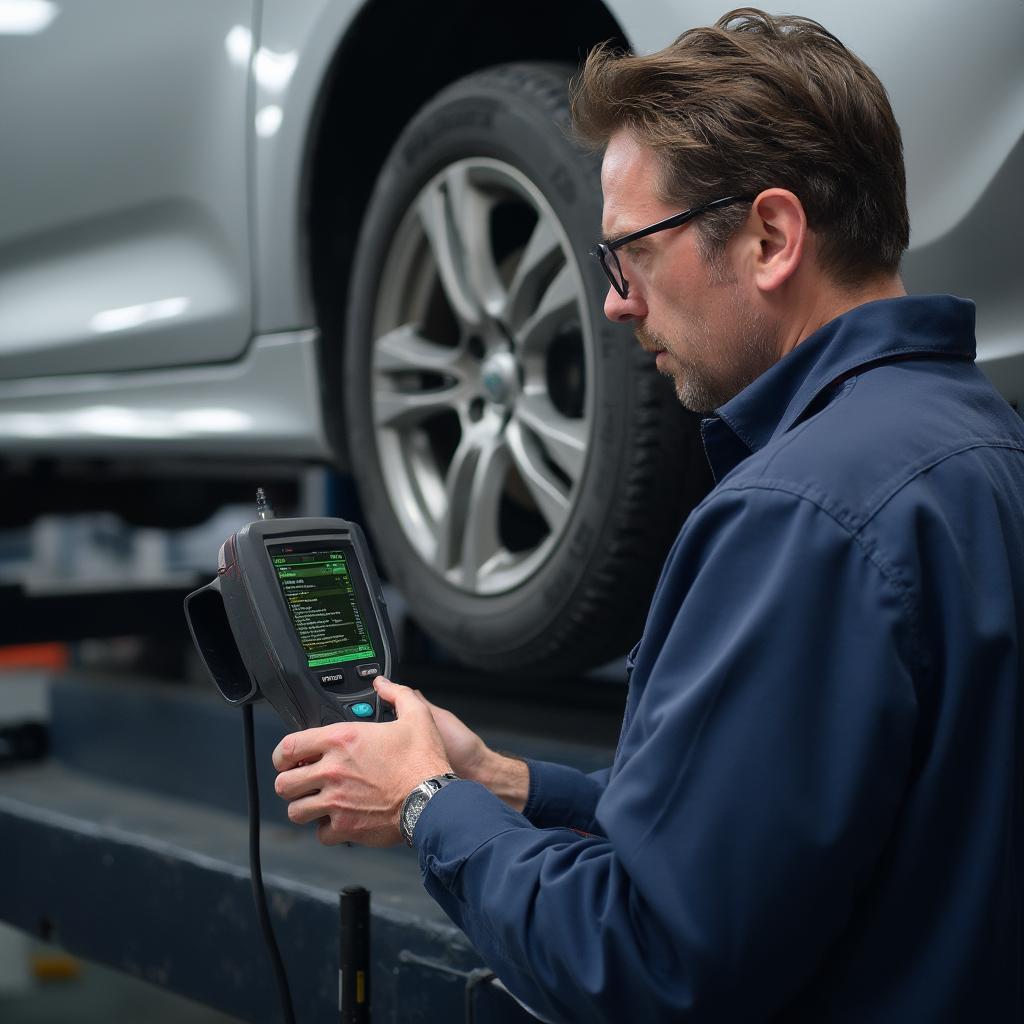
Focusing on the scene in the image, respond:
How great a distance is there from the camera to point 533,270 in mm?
1547

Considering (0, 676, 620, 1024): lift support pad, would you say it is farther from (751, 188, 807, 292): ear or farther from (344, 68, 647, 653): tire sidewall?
(751, 188, 807, 292): ear

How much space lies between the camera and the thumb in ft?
3.32

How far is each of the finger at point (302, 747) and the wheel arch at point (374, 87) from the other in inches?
35.1

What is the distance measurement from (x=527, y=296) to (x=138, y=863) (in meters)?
0.86

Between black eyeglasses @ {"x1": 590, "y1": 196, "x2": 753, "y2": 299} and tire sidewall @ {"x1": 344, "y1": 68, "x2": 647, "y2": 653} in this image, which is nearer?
black eyeglasses @ {"x1": 590, "y1": 196, "x2": 753, "y2": 299}

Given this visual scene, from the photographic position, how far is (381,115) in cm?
185

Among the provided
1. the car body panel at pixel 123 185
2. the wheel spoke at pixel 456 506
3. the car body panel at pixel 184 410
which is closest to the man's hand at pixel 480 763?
the wheel spoke at pixel 456 506

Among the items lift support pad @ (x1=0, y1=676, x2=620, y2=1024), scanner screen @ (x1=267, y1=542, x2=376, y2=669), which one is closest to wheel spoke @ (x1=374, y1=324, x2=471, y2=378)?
lift support pad @ (x1=0, y1=676, x2=620, y2=1024)

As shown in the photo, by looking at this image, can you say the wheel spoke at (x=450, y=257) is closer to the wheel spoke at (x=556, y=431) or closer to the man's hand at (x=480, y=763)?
the wheel spoke at (x=556, y=431)

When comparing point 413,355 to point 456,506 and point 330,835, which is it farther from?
point 330,835

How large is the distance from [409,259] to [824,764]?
1.16 meters

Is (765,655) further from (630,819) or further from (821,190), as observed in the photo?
(821,190)

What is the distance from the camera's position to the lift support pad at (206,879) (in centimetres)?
131

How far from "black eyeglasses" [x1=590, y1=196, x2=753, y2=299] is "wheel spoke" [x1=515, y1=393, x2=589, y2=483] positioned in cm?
45
